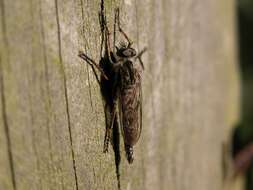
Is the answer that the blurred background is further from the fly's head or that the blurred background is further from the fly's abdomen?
the fly's head

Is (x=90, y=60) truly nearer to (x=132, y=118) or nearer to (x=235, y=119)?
(x=132, y=118)

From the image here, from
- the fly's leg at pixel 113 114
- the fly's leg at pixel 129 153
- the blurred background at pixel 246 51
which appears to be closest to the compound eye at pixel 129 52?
the fly's leg at pixel 113 114

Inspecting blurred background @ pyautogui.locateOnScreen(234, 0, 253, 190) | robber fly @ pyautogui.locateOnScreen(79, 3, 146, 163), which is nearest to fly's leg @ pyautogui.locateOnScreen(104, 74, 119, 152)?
robber fly @ pyautogui.locateOnScreen(79, 3, 146, 163)

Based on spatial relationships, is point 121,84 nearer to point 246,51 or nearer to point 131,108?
point 131,108

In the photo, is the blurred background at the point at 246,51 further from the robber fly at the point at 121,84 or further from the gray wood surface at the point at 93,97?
A: the robber fly at the point at 121,84

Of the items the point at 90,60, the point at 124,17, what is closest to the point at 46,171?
the point at 90,60

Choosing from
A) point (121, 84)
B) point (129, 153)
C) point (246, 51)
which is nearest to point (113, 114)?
point (129, 153)
